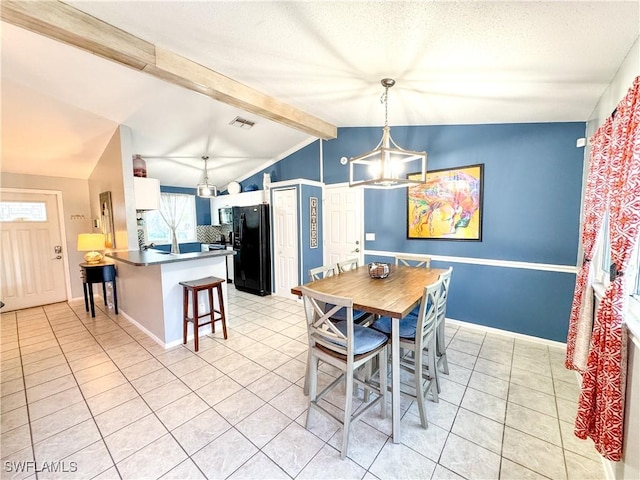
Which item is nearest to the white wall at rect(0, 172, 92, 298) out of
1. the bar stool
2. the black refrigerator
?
the black refrigerator

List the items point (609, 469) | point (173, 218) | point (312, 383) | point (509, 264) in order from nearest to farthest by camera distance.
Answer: point (609, 469) → point (312, 383) → point (509, 264) → point (173, 218)

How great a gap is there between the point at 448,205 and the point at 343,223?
169 cm

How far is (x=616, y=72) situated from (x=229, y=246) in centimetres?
585

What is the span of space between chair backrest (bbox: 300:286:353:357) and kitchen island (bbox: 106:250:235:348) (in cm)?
168

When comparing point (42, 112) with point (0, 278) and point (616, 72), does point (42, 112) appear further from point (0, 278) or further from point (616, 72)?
point (616, 72)

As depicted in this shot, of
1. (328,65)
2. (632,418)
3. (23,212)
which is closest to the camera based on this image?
(632,418)

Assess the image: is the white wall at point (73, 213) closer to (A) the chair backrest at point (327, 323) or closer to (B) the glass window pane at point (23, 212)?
(B) the glass window pane at point (23, 212)

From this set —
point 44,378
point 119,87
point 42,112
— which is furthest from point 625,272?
point 42,112

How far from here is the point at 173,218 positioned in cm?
634

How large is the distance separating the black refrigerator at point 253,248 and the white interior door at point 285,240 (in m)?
0.17

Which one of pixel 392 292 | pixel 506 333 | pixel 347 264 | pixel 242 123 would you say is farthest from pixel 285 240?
pixel 506 333

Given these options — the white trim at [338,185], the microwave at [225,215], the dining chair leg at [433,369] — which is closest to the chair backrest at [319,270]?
the dining chair leg at [433,369]

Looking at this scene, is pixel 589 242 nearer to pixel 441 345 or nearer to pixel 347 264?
pixel 441 345

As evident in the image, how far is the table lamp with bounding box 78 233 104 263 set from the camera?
12.5 feet
